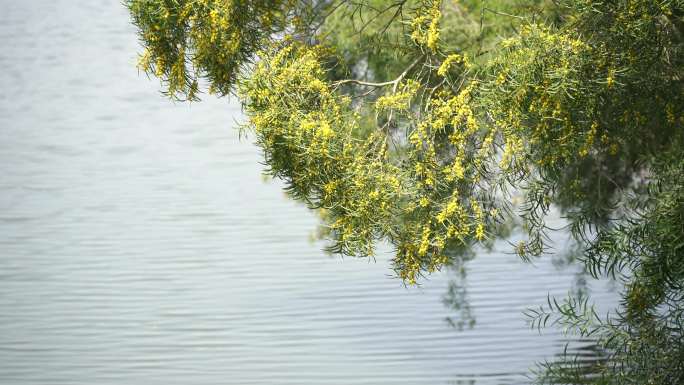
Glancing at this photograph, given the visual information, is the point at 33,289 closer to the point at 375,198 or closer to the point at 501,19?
the point at 501,19

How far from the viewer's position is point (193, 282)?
11.2 meters

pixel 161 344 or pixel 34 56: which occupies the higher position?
pixel 34 56

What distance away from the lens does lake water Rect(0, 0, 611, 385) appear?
8594 mm

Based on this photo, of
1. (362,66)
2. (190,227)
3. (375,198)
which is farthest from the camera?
(190,227)

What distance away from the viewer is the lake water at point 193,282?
859cm

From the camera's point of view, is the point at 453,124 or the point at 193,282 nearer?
the point at 453,124

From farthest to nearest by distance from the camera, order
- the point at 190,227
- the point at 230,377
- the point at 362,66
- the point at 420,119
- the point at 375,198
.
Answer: the point at 190,227 < the point at 362,66 < the point at 230,377 < the point at 420,119 < the point at 375,198

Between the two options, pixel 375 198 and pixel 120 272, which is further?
pixel 120 272

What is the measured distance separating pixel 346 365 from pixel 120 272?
147 inches

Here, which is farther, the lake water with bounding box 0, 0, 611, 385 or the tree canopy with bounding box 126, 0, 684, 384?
the lake water with bounding box 0, 0, 611, 385

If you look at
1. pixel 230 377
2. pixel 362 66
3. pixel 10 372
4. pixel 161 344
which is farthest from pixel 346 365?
pixel 362 66

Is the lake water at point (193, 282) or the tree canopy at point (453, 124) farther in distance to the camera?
the lake water at point (193, 282)

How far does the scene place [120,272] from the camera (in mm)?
11469

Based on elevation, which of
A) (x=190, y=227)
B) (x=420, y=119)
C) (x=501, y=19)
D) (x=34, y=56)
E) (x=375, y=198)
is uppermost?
(x=34, y=56)
